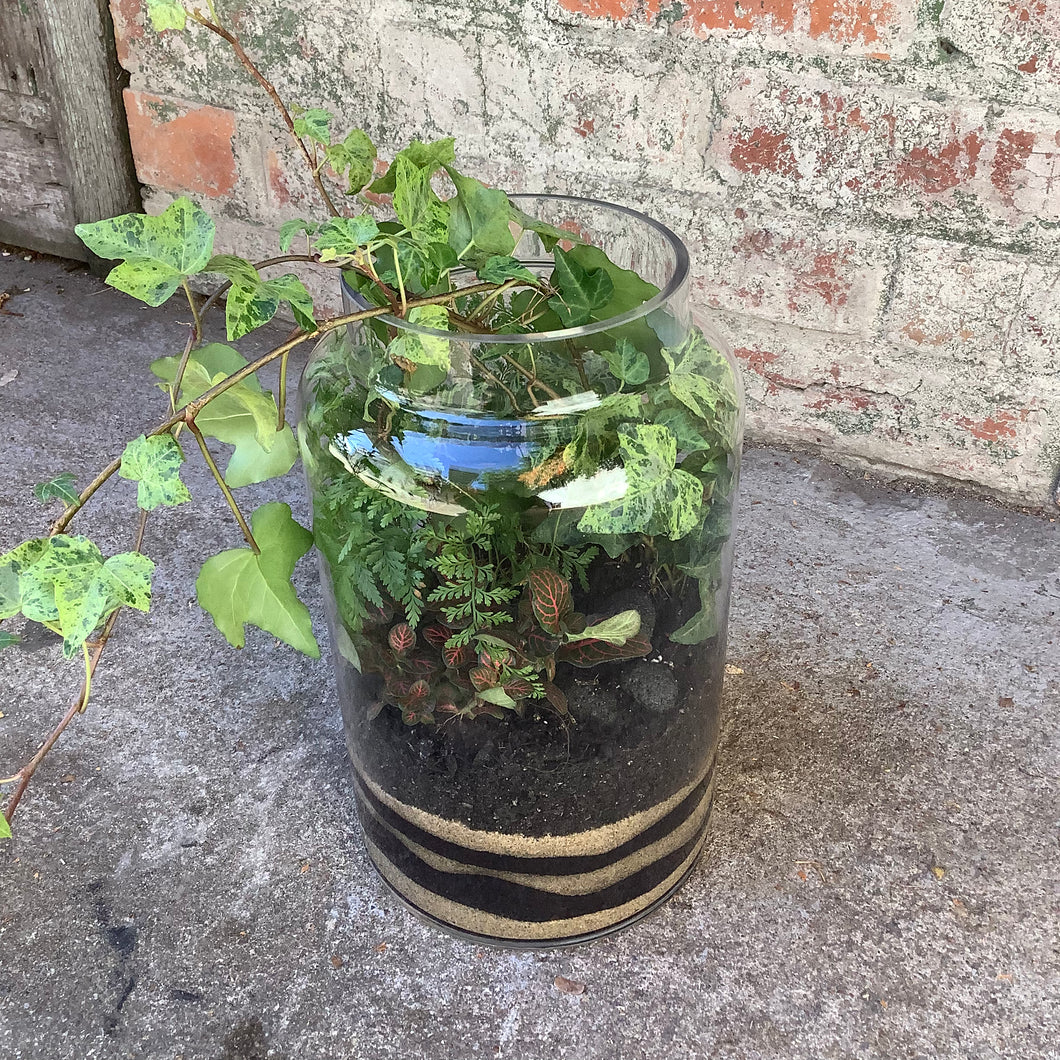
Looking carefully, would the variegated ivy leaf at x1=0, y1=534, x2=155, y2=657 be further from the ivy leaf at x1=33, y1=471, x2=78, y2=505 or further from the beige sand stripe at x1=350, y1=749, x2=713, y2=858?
the beige sand stripe at x1=350, y1=749, x2=713, y2=858

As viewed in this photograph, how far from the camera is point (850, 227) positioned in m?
1.37

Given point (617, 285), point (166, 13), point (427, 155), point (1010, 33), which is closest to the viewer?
point (166, 13)

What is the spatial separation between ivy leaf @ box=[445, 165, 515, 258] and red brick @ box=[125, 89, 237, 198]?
1.26m

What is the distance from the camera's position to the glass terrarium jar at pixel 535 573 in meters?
0.71

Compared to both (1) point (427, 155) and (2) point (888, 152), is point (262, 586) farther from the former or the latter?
(2) point (888, 152)

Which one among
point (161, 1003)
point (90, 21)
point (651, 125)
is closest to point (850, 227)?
point (651, 125)

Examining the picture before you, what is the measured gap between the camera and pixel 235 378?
2.04 feet

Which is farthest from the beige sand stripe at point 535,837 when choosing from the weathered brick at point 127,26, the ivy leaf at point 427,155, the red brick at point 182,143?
the weathered brick at point 127,26

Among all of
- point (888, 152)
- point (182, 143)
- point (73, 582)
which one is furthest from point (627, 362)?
point (182, 143)

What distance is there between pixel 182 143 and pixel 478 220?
1.38m

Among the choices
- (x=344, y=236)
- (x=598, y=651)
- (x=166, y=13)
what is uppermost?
(x=166, y=13)

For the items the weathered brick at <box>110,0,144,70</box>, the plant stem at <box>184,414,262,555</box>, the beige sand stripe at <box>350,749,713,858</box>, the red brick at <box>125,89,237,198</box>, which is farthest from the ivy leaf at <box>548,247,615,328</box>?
the weathered brick at <box>110,0,144,70</box>

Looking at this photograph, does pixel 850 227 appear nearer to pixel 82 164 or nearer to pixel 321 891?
pixel 321 891

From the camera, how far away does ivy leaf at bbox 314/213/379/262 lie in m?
0.58
